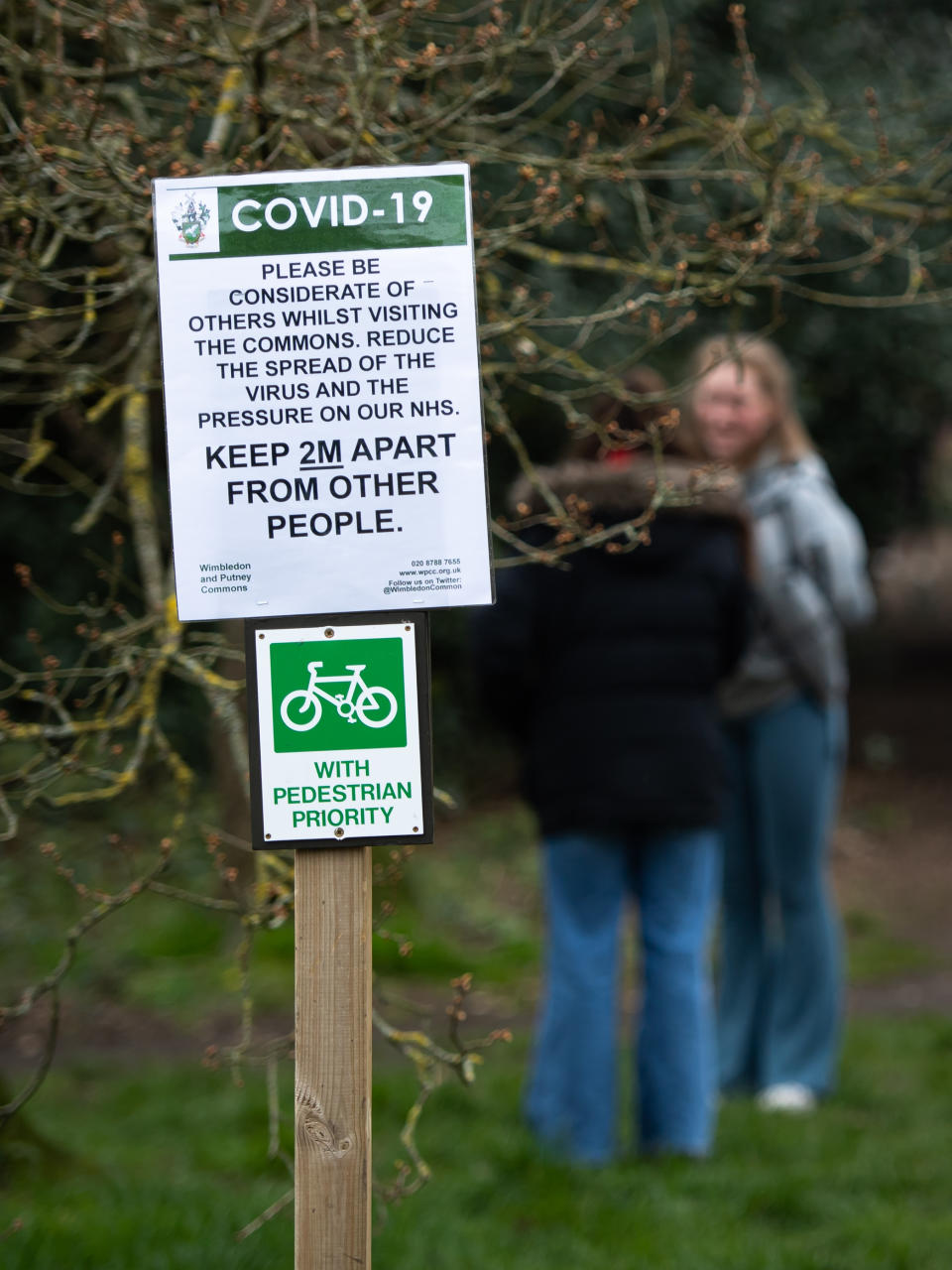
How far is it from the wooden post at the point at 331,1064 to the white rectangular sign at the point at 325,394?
42 centimetres

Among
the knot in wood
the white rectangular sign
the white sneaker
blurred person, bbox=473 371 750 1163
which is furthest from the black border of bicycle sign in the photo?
the white sneaker

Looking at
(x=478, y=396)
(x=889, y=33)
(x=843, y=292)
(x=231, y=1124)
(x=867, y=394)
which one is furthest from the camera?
(x=867, y=394)

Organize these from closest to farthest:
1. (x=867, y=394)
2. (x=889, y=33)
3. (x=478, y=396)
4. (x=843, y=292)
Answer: (x=478, y=396) → (x=843, y=292) → (x=889, y=33) → (x=867, y=394)

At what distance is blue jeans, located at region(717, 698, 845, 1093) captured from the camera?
15.7ft

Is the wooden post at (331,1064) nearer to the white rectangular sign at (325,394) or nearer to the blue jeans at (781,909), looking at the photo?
the white rectangular sign at (325,394)

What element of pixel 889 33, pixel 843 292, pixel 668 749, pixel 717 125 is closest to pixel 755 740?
pixel 668 749

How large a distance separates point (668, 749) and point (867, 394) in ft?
20.8

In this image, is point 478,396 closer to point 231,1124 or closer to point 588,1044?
point 588,1044

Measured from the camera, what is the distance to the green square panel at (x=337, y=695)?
90.1 inches

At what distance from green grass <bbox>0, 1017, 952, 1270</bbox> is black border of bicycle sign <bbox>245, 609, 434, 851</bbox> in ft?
4.79

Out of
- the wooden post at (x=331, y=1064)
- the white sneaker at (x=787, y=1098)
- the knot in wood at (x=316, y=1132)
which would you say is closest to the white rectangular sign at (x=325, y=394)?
the wooden post at (x=331, y=1064)

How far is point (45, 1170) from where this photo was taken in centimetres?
405

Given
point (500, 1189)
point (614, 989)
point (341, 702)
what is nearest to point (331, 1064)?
point (341, 702)

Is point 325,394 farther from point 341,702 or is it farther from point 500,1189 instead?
point 500,1189
